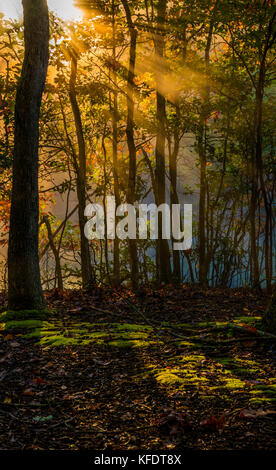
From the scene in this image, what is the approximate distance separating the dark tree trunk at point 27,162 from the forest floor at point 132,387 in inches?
26.0

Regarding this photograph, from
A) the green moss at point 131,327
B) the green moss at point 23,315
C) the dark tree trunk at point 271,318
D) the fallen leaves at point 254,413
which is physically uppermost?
the dark tree trunk at point 271,318

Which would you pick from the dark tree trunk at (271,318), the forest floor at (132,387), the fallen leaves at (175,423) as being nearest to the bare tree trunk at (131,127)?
the forest floor at (132,387)

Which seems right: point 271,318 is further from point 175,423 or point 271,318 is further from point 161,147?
point 161,147

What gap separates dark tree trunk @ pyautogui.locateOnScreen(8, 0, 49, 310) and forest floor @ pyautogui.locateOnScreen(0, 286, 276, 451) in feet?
2.17

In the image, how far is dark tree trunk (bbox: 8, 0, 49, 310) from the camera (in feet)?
24.8

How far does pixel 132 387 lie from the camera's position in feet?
14.0

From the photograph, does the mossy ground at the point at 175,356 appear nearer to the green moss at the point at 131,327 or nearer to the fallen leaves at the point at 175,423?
the green moss at the point at 131,327

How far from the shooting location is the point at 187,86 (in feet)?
46.6

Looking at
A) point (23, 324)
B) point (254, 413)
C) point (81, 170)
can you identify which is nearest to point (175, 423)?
point (254, 413)

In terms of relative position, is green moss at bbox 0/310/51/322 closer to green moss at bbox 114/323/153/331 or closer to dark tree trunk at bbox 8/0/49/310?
dark tree trunk at bbox 8/0/49/310

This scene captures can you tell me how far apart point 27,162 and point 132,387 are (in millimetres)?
4817

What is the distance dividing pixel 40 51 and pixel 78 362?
5.54 metres

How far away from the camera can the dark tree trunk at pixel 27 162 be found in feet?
24.8
